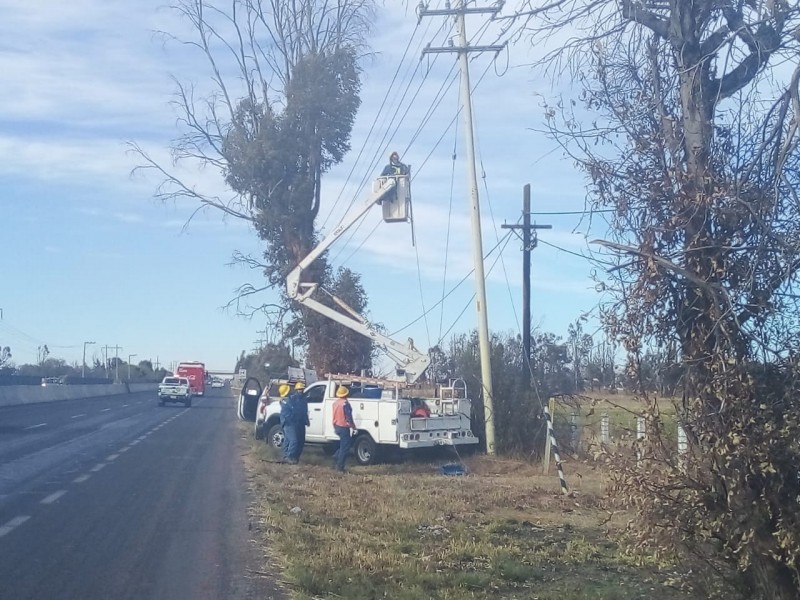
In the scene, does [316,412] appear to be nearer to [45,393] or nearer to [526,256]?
[526,256]

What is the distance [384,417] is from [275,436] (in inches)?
163

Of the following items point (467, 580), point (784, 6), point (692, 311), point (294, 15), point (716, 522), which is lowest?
point (467, 580)

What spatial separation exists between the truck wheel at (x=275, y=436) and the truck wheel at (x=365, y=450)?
9.01 ft

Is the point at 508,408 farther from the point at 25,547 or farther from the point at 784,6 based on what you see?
the point at 784,6

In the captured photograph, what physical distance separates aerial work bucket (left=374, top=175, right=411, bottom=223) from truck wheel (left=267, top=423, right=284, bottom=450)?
5.86m

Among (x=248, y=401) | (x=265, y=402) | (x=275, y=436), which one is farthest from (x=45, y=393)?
(x=275, y=436)

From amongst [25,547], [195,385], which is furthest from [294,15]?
[195,385]

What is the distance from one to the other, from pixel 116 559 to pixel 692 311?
6122mm

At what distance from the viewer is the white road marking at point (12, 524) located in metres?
11.0

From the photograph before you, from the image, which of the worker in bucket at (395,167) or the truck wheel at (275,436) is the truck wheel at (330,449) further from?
the worker in bucket at (395,167)

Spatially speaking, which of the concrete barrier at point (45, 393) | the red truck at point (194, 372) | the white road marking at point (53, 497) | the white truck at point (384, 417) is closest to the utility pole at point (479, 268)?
the white truck at point (384, 417)

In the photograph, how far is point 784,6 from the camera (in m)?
6.79

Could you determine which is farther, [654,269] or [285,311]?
[285,311]

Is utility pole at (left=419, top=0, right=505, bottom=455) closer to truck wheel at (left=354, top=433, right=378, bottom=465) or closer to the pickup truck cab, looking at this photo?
truck wheel at (left=354, top=433, right=378, bottom=465)
